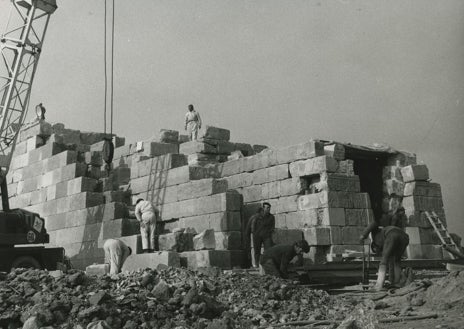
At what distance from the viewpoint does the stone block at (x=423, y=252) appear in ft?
53.6

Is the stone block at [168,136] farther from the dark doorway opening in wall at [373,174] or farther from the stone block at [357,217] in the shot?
the stone block at [357,217]

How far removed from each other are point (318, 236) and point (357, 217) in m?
1.42

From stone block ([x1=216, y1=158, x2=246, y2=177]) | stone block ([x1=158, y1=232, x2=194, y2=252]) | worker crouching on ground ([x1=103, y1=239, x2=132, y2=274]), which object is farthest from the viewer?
stone block ([x1=216, y1=158, x2=246, y2=177])

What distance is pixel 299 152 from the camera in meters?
16.2

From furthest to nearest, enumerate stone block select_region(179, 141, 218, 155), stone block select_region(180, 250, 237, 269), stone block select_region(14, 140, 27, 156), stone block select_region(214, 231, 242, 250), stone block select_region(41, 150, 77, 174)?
stone block select_region(14, 140, 27, 156) < stone block select_region(179, 141, 218, 155) < stone block select_region(41, 150, 77, 174) < stone block select_region(214, 231, 242, 250) < stone block select_region(180, 250, 237, 269)

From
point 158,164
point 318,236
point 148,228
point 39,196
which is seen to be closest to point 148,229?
point 148,228

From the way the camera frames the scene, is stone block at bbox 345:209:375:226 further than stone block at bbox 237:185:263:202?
No

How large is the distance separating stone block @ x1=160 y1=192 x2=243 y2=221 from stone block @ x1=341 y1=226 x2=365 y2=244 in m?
2.75

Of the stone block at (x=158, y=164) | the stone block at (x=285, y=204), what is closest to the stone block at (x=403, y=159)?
the stone block at (x=285, y=204)

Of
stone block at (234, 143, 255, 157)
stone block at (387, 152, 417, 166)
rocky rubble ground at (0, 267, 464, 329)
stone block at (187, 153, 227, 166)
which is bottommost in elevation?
rocky rubble ground at (0, 267, 464, 329)

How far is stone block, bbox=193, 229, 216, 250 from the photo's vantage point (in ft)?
44.8

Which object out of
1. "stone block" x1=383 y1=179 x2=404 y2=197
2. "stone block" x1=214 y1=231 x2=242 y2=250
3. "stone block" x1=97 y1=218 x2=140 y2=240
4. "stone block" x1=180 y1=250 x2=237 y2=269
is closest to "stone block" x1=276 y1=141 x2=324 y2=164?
"stone block" x1=383 y1=179 x2=404 y2=197

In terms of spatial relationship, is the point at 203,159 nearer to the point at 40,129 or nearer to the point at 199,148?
the point at 199,148

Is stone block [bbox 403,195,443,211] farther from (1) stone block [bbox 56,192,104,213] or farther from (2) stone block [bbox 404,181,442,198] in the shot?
(1) stone block [bbox 56,192,104,213]
